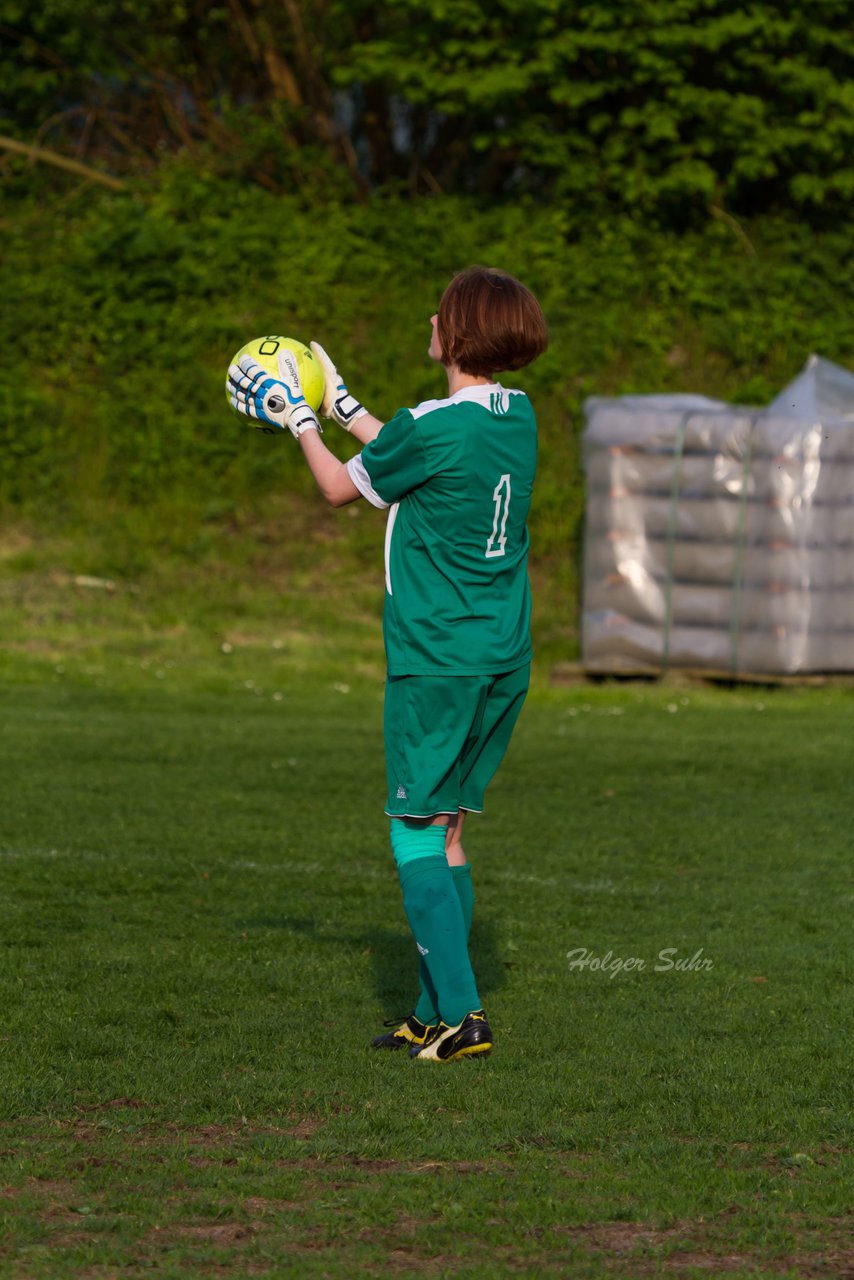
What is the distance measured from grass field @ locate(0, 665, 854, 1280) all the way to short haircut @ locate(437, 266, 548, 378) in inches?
74.9

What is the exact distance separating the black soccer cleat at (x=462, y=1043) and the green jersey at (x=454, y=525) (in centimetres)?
97

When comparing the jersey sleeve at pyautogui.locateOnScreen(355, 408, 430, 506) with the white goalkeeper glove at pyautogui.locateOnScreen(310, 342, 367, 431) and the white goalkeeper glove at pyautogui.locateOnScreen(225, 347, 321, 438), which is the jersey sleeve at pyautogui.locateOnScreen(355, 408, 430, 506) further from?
the white goalkeeper glove at pyautogui.locateOnScreen(310, 342, 367, 431)

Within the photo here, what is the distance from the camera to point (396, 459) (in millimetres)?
4738

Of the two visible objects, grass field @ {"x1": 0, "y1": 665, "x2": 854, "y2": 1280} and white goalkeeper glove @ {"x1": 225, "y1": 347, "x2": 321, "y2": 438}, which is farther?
white goalkeeper glove @ {"x1": 225, "y1": 347, "x2": 321, "y2": 438}

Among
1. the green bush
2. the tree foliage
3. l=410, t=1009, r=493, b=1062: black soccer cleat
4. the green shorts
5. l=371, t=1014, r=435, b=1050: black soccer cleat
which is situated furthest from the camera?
the tree foliage

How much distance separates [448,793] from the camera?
194 inches

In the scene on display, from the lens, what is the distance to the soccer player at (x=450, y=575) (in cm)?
482

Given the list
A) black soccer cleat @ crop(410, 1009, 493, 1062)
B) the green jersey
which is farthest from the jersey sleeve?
black soccer cleat @ crop(410, 1009, 493, 1062)

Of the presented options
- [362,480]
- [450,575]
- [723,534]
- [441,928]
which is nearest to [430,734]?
[450,575]

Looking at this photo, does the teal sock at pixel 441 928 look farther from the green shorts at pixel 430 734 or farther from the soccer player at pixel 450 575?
the green shorts at pixel 430 734

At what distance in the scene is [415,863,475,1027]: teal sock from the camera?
16.8ft

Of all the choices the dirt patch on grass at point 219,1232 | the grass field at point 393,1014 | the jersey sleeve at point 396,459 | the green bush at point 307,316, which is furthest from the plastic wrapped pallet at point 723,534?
the dirt patch on grass at point 219,1232

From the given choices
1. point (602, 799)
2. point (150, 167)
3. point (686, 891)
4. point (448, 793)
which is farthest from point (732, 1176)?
point (150, 167)

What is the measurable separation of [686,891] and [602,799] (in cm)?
259
